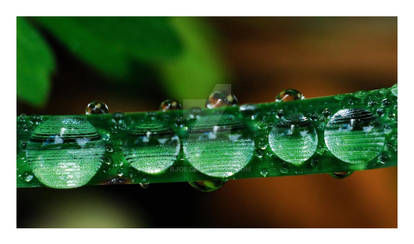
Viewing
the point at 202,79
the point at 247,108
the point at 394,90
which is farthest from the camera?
the point at 202,79

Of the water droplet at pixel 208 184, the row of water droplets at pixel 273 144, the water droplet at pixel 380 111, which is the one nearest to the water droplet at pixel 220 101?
the row of water droplets at pixel 273 144

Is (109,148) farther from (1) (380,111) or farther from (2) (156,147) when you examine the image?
(1) (380,111)

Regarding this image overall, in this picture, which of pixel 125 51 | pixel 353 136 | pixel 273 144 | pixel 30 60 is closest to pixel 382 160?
pixel 353 136

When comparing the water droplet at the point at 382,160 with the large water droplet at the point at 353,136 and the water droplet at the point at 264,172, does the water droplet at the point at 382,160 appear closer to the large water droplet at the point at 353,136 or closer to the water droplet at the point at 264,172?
the large water droplet at the point at 353,136

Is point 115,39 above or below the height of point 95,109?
above

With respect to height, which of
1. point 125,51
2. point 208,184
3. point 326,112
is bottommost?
point 208,184
